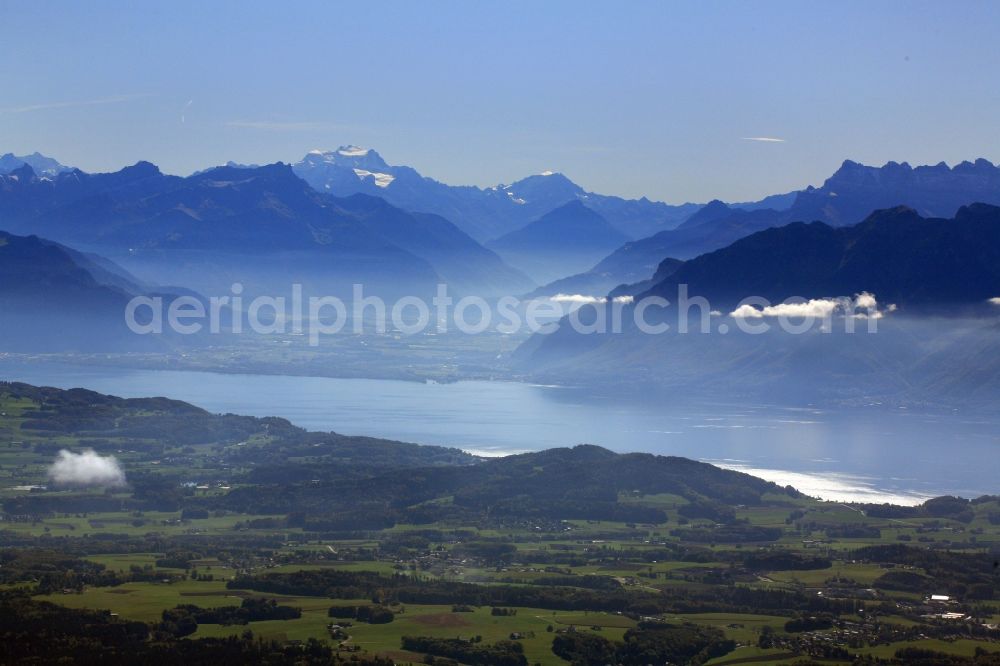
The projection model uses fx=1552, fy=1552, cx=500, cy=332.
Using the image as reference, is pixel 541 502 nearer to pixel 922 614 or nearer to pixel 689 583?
pixel 689 583

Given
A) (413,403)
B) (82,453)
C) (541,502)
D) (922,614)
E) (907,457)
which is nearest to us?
(922,614)

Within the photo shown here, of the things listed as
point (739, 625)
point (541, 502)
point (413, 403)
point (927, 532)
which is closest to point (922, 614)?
point (739, 625)

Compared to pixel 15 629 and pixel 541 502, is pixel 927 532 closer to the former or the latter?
pixel 541 502

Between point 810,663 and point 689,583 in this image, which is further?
point 689,583

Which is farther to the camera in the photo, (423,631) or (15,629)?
(423,631)

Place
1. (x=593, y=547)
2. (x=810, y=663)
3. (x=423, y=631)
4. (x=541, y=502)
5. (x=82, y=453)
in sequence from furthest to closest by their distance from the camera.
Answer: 1. (x=82, y=453)
2. (x=541, y=502)
3. (x=593, y=547)
4. (x=423, y=631)
5. (x=810, y=663)

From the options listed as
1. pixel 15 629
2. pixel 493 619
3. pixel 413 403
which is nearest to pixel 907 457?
pixel 413 403
